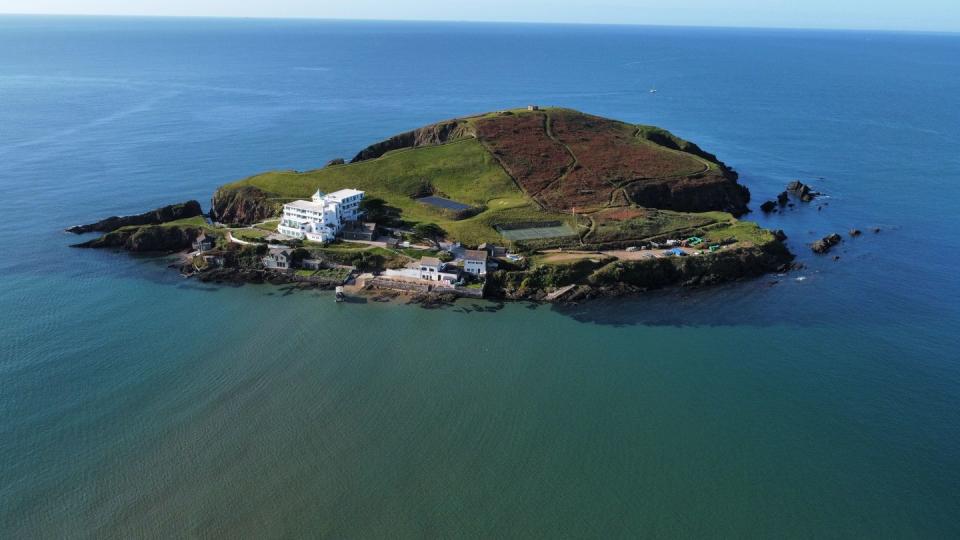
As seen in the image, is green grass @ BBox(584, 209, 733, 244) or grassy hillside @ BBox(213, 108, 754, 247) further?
grassy hillside @ BBox(213, 108, 754, 247)

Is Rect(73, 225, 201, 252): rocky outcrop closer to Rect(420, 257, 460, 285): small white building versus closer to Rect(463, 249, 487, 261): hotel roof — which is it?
Rect(420, 257, 460, 285): small white building

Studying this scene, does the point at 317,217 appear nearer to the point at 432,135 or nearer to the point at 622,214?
the point at 622,214

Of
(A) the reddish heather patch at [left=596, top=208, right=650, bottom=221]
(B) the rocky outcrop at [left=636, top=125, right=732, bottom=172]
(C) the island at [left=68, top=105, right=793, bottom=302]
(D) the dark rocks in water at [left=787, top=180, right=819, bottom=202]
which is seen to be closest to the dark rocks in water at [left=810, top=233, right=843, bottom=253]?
(C) the island at [left=68, top=105, right=793, bottom=302]

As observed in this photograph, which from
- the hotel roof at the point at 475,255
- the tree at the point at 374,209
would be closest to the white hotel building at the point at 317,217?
the tree at the point at 374,209

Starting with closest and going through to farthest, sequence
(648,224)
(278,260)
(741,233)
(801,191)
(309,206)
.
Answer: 1. (278,260)
2. (309,206)
3. (741,233)
4. (648,224)
5. (801,191)

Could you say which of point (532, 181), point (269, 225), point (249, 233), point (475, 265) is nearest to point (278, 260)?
point (249, 233)

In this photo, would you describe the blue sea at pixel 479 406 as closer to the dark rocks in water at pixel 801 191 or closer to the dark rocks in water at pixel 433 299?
the dark rocks in water at pixel 433 299
